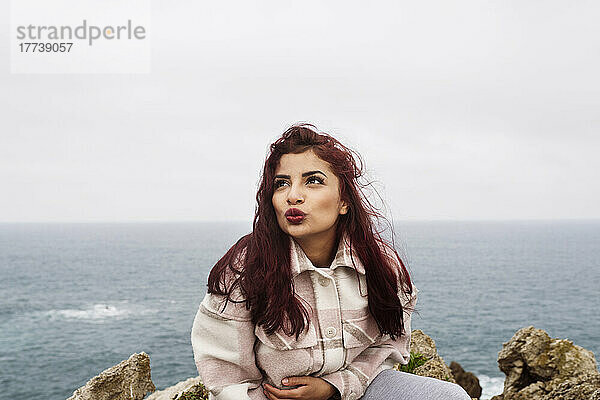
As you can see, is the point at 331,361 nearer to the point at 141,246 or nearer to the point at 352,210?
the point at 352,210

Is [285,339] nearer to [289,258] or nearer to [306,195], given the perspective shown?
[289,258]

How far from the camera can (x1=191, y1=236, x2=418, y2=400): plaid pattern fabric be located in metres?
3.06

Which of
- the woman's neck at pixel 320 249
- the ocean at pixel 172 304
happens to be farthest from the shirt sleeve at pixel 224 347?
the ocean at pixel 172 304

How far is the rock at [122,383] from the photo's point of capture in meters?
5.71

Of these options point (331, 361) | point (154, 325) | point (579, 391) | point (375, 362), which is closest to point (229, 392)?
point (331, 361)

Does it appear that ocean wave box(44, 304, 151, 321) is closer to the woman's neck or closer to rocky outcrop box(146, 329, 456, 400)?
rocky outcrop box(146, 329, 456, 400)

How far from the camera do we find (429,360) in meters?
6.07

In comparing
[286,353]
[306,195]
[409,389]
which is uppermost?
[306,195]

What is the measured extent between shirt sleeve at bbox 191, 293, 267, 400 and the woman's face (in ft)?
1.67

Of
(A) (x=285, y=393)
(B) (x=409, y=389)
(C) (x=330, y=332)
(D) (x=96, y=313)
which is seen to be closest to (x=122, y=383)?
(A) (x=285, y=393)

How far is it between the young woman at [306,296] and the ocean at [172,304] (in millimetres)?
21501

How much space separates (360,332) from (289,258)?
58cm

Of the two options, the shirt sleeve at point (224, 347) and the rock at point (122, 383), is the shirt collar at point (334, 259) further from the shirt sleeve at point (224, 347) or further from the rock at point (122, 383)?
the rock at point (122, 383)

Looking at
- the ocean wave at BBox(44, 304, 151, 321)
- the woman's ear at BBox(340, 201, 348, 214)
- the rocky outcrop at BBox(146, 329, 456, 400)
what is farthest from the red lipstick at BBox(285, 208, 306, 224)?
the ocean wave at BBox(44, 304, 151, 321)
